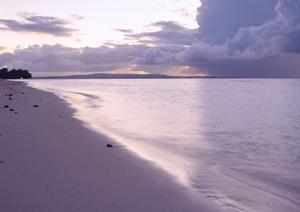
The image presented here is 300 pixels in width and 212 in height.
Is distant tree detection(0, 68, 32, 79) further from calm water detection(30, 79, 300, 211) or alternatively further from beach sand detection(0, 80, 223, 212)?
beach sand detection(0, 80, 223, 212)

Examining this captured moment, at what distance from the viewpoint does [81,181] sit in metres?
8.20

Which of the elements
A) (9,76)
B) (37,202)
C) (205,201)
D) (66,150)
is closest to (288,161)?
(205,201)

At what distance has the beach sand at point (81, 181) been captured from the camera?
6.82m

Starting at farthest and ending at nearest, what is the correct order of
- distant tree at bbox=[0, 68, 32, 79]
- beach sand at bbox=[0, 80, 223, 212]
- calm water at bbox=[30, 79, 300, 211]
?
1. distant tree at bbox=[0, 68, 32, 79]
2. calm water at bbox=[30, 79, 300, 211]
3. beach sand at bbox=[0, 80, 223, 212]

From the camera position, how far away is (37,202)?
666 cm

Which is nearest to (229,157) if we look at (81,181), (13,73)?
(81,181)

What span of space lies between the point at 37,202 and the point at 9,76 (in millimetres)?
159620

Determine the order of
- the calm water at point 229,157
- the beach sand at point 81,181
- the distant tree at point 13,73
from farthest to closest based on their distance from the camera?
the distant tree at point 13,73 < the calm water at point 229,157 < the beach sand at point 81,181

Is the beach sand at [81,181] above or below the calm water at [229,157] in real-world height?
above

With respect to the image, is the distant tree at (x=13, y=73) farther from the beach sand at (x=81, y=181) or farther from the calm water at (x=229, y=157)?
the beach sand at (x=81, y=181)

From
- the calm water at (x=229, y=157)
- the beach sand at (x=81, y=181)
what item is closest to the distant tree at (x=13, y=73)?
the calm water at (x=229, y=157)

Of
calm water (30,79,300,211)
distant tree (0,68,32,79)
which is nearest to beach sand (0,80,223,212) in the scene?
calm water (30,79,300,211)

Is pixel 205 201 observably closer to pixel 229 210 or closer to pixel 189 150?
pixel 229 210

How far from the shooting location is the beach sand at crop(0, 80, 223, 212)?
6.82 metres
